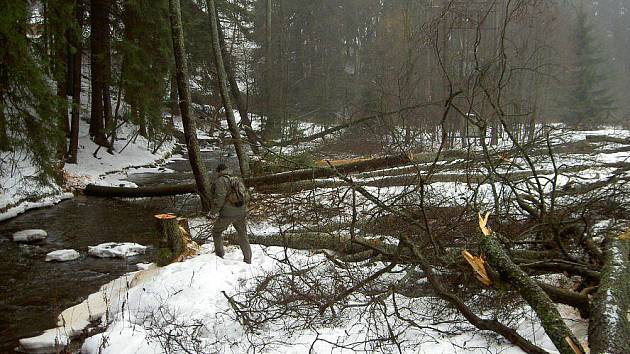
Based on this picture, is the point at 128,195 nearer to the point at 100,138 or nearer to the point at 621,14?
the point at 100,138

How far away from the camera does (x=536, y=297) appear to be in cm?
305

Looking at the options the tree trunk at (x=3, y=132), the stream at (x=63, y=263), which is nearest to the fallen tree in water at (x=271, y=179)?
the stream at (x=63, y=263)

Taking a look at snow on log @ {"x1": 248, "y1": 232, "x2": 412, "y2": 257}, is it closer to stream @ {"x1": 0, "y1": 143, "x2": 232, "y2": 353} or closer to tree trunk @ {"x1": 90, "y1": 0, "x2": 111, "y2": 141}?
stream @ {"x1": 0, "y1": 143, "x2": 232, "y2": 353}

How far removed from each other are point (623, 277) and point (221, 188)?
17.6 ft

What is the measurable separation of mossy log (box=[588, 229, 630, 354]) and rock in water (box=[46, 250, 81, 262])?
863 centimetres

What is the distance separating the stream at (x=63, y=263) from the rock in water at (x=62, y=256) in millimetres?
164

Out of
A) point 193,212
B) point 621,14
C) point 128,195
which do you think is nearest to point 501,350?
point 193,212

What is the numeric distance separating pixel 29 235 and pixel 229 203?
213 inches

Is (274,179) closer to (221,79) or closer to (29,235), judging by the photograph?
(221,79)

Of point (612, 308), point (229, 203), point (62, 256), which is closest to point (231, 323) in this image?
point (229, 203)

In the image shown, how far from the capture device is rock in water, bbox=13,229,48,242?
9.71 m

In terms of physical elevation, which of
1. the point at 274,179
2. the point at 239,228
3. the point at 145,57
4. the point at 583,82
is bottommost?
the point at 239,228

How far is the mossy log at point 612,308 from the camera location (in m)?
2.69

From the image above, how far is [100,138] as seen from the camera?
20.2 m
